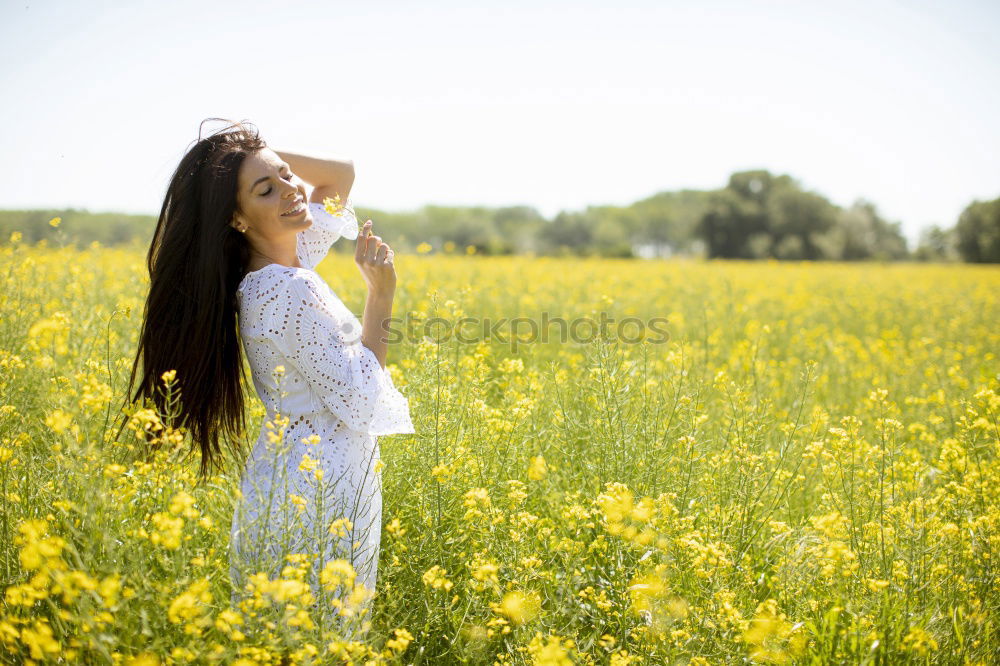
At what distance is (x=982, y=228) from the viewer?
18141 mm

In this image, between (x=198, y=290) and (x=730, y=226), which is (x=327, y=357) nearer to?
(x=198, y=290)

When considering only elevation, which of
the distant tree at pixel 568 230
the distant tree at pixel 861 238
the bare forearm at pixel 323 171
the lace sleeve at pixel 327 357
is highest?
the distant tree at pixel 568 230

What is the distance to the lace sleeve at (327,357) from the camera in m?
1.78

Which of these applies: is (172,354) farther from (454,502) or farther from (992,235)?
(992,235)

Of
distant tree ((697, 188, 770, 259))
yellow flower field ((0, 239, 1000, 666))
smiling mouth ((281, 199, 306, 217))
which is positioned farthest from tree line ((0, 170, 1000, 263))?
smiling mouth ((281, 199, 306, 217))

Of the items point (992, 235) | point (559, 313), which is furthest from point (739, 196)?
point (559, 313)

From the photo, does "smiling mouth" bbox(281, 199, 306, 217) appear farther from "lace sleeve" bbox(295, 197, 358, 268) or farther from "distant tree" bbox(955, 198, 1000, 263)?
"distant tree" bbox(955, 198, 1000, 263)

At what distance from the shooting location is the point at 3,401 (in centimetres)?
219

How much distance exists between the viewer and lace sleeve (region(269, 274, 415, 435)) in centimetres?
178

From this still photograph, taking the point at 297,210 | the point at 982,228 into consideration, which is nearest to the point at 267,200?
the point at 297,210

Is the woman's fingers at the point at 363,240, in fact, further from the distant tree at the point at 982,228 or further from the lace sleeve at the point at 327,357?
the distant tree at the point at 982,228

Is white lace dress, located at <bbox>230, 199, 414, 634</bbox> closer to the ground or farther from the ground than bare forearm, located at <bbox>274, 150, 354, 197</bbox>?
closer to the ground

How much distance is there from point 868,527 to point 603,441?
0.93 metres

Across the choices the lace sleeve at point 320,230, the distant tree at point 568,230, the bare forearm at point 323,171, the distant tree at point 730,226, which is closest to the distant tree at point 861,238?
the distant tree at point 730,226
